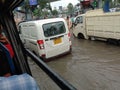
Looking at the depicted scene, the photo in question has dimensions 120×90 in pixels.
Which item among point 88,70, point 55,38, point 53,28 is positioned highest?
point 53,28

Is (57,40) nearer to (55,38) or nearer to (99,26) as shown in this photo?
(55,38)

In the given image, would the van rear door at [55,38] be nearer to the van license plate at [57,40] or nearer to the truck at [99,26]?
the van license plate at [57,40]

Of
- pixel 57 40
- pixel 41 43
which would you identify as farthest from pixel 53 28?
pixel 41 43

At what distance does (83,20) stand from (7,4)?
11697 mm

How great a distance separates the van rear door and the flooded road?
1.74 ft

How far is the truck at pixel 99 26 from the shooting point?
436 inches

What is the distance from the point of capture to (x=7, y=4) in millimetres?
2580

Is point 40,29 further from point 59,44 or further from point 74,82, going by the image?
point 74,82

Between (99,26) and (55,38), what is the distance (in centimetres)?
A: 473

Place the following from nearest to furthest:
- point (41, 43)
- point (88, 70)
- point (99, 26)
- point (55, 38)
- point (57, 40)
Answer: point (88, 70), point (41, 43), point (55, 38), point (57, 40), point (99, 26)

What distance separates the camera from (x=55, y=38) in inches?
337

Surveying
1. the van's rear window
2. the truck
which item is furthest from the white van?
the truck

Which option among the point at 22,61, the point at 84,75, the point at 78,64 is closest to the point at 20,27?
the point at 78,64

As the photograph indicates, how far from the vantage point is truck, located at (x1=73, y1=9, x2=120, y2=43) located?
1106cm
